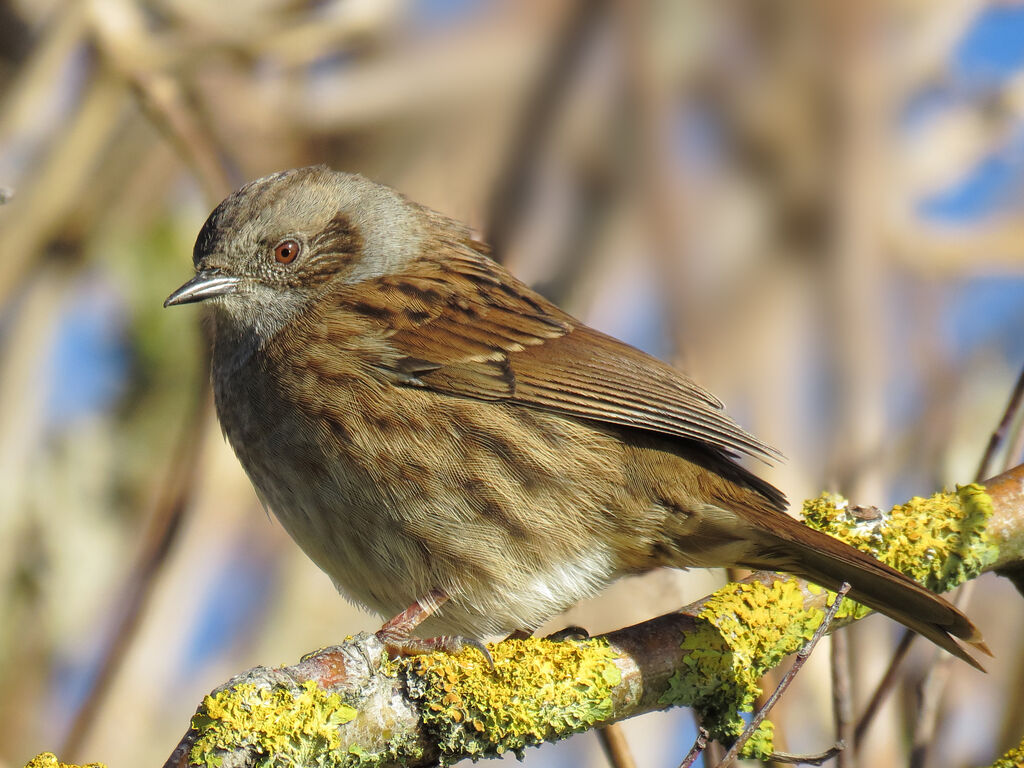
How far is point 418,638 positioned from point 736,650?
81 cm

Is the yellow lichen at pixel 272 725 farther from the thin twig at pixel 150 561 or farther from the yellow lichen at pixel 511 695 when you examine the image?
the thin twig at pixel 150 561

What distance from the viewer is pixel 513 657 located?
2613mm

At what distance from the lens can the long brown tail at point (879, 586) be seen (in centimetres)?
267

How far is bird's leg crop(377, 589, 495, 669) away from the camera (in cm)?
276

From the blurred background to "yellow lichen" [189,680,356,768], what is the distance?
66.7 inches

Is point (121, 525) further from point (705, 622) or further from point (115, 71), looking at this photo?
point (705, 622)

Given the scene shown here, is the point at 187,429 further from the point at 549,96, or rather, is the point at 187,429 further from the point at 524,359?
the point at 549,96

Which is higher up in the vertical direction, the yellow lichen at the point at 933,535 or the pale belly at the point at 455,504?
the pale belly at the point at 455,504

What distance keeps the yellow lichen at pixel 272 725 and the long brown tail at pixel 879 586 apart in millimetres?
1157

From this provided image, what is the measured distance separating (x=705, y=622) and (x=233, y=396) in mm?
1558

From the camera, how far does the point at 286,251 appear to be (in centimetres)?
382

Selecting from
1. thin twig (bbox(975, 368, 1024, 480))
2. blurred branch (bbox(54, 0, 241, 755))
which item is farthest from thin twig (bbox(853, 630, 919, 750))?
blurred branch (bbox(54, 0, 241, 755))

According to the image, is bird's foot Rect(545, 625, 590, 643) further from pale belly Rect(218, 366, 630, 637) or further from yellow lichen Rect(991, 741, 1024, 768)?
yellow lichen Rect(991, 741, 1024, 768)

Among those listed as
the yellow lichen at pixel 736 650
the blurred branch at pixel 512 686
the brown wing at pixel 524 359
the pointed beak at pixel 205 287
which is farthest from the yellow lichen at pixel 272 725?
the pointed beak at pixel 205 287
